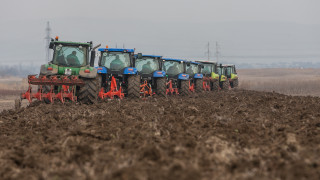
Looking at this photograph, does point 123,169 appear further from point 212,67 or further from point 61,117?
point 212,67

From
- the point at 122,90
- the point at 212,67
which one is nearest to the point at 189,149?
the point at 122,90

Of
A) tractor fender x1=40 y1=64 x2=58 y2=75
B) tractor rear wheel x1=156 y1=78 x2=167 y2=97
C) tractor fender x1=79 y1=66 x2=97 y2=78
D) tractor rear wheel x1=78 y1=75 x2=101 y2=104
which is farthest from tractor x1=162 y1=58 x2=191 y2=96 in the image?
tractor fender x1=40 y1=64 x2=58 y2=75

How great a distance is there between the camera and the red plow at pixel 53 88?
10.9 metres

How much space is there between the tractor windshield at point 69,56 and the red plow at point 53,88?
2.08 feet

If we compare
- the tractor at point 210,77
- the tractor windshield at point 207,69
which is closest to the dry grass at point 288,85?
the tractor at point 210,77

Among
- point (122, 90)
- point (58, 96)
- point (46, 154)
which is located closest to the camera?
point (46, 154)

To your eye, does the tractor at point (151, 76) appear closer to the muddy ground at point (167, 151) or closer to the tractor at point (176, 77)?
the tractor at point (176, 77)

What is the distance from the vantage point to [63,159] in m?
4.30

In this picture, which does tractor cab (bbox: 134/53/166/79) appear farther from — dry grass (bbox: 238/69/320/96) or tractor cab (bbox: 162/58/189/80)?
dry grass (bbox: 238/69/320/96)

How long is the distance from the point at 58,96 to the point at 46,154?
274 inches

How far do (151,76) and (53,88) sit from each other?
5.97 meters

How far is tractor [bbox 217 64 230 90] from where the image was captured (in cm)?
2972

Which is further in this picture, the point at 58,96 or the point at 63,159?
the point at 58,96

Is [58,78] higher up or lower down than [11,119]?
higher up
